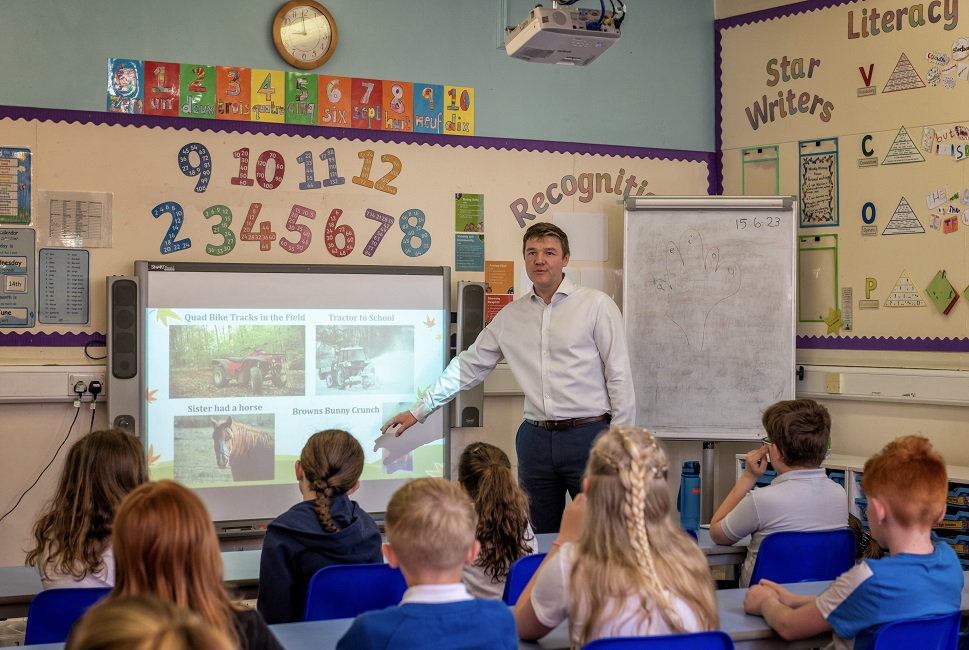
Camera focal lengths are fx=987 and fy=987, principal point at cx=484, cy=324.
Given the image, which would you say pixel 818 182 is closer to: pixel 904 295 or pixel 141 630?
pixel 904 295

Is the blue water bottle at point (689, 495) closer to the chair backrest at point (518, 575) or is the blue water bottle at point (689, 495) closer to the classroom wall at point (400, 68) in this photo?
the classroom wall at point (400, 68)

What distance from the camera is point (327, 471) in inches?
104

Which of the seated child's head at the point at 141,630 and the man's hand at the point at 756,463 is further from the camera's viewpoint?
the man's hand at the point at 756,463

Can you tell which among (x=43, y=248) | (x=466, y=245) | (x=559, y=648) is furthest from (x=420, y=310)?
(x=559, y=648)

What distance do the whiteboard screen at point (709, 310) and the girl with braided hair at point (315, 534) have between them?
2717mm

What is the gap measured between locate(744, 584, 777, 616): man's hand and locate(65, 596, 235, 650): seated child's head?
5.26 feet

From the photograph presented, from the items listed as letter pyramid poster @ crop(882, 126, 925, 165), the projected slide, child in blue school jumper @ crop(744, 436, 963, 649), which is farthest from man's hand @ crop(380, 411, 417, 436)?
letter pyramid poster @ crop(882, 126, 925, 165)

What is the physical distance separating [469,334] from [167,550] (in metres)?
3.49

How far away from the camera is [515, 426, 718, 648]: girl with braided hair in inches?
72.4

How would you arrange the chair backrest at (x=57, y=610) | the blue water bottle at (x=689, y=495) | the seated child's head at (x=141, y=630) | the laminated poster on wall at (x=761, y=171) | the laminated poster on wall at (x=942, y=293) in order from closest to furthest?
the seated child's head at (x=141, y=630)
the chair backrest at (x=57, y=610)
the laminated poster on wall at (x=942, y=293)
the blue water bottle at (x=689, y=495)
the laminated poster on wall at (x=761, y=171)

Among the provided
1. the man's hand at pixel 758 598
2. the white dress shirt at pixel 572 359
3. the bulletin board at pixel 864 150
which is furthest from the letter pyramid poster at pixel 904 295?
the man's hand at pixel 758 598

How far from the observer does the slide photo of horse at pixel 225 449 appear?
14.9 feet

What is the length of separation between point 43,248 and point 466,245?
199 cm

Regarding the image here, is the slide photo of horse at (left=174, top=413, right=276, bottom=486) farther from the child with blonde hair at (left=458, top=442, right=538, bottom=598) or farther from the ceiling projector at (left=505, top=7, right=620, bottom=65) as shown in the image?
the child with blonde hair at (left=458, top=442, right=538, bottom=598)
